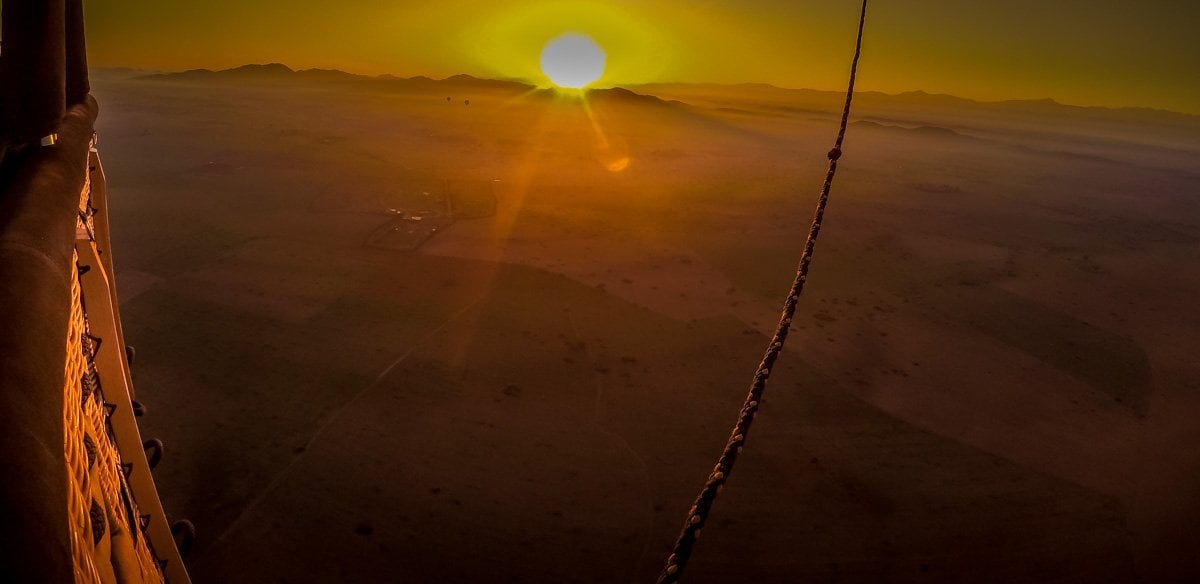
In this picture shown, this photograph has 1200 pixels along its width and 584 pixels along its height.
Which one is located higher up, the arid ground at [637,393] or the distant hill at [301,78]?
the distant hill at [301,78]

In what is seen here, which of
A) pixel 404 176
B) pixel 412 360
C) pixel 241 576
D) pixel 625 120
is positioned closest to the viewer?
pixel 241 576

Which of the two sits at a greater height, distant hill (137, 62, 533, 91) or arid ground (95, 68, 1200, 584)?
distant hill (137, 62, 533, 91)

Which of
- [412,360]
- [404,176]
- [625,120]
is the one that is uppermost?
[625,120]

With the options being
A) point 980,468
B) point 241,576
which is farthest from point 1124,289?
point 241,576

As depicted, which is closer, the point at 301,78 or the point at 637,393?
the point at 637,393

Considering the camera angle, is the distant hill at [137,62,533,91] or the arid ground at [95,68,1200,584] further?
the distant hill at [137,62,533,91]

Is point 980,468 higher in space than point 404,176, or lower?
lower

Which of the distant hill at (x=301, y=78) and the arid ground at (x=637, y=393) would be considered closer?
the arid ground at (x=637, y=393)

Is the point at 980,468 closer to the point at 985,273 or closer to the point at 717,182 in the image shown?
the point at 985,273
